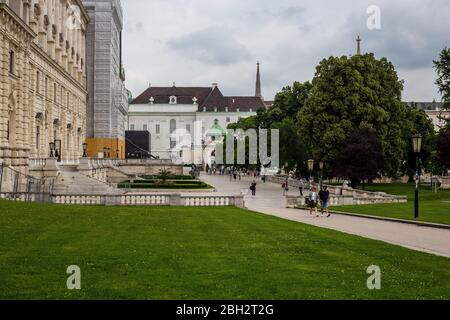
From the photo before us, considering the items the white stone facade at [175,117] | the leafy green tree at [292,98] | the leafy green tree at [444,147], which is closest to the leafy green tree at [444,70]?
the leafy green tree at [444,147]

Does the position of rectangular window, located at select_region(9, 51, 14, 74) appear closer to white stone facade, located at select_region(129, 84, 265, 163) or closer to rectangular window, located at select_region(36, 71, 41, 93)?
rectangular window, located at select_region(36, 71, 41, 93)

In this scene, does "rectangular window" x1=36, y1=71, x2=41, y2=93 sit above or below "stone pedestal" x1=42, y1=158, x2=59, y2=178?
above

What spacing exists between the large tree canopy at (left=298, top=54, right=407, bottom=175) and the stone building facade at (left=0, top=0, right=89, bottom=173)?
1067 inches

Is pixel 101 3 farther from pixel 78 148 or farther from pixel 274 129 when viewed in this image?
pixel 274 129

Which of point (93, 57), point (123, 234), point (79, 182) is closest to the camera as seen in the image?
point (123, 234)

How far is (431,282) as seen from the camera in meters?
12.1

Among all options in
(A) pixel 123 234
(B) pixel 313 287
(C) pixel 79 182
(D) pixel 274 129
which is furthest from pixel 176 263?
(D) pixel 274 129

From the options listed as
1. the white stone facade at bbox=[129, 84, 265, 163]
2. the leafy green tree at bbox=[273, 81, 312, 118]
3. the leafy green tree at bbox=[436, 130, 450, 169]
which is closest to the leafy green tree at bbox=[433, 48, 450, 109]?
the leafy green tree at bbox=[436, 130, 450, 169]

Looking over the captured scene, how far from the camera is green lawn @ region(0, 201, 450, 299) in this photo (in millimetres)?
10688

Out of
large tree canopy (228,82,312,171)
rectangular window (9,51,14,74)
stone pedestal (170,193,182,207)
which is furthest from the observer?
large tree canopy (228,82,312,171)

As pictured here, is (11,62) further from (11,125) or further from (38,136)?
(38,136)

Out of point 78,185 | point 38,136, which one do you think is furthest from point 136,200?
point 38,136

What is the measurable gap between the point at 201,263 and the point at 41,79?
165ft
